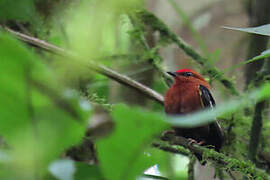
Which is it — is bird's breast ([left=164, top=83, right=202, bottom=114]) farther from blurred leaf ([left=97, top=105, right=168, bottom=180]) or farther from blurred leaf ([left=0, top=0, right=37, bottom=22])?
blurred leaf ([left=97, top=105, right=168, bottom=180])

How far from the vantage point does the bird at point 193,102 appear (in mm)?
2594

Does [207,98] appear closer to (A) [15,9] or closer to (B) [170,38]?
(B) [170,38]

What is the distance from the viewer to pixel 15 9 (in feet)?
5.62

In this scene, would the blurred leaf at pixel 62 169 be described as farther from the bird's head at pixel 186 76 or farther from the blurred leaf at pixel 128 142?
the bird's head at pixel 186 76

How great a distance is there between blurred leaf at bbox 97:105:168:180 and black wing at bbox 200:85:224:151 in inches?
78.8

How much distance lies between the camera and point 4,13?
5.45ft

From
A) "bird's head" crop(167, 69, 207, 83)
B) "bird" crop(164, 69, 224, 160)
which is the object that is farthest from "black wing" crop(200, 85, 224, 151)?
"bird's head" crop(167, 69, 207, 83)

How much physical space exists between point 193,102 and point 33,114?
7.95 feet

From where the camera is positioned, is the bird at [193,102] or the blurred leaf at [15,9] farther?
the bird at [193,102]

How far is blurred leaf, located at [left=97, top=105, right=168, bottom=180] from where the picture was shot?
444 mm

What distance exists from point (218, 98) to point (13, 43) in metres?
3.52

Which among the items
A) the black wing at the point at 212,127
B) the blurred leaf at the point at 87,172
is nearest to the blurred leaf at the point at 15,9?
the blurred leaf at the point at 87,172

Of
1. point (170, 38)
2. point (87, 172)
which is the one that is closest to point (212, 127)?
point (170, 38)

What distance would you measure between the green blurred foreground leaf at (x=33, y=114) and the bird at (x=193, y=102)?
6.61ft
